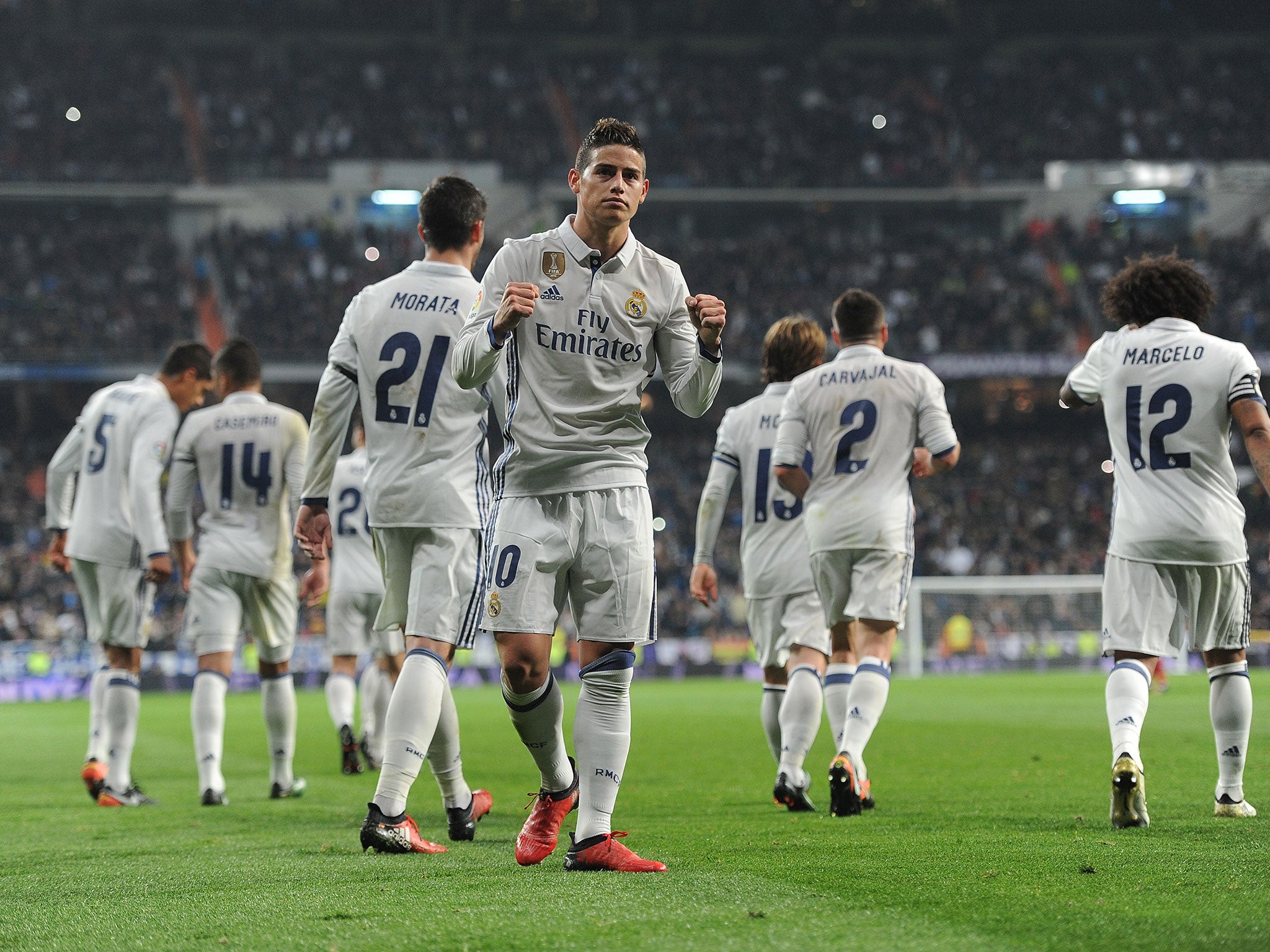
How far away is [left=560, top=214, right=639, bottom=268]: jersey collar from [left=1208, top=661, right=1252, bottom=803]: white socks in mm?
2739

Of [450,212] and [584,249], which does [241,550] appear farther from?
[584,249]

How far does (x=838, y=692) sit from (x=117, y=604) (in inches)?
155

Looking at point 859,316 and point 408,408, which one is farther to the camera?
point 859,316

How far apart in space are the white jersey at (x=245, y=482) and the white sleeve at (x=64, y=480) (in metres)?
0.93

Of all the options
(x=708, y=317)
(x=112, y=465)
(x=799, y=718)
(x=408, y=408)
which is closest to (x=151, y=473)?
(x=112, y=465)

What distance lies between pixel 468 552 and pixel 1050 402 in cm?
3413

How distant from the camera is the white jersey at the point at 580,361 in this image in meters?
4.34

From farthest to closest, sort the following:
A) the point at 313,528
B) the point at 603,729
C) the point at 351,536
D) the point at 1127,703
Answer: the point at 351,536, the point at 1127,703, the point at 313,528, the point at 603,729

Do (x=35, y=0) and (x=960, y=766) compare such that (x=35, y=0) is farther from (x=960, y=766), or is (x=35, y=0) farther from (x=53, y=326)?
(x=960, y=766)

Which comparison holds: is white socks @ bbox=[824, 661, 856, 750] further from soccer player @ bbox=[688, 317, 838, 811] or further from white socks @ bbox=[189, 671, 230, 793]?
white socks @ bbox=[189, 671, 230, 793]

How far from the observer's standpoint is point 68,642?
2439 centimetres

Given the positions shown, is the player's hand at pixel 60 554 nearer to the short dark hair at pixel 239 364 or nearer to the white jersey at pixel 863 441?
the short dark hair at pixel 239 364

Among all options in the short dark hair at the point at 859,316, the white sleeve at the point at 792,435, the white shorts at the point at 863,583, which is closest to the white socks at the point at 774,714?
the white shorts at the point at 863,583

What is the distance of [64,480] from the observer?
7957 millimetres
